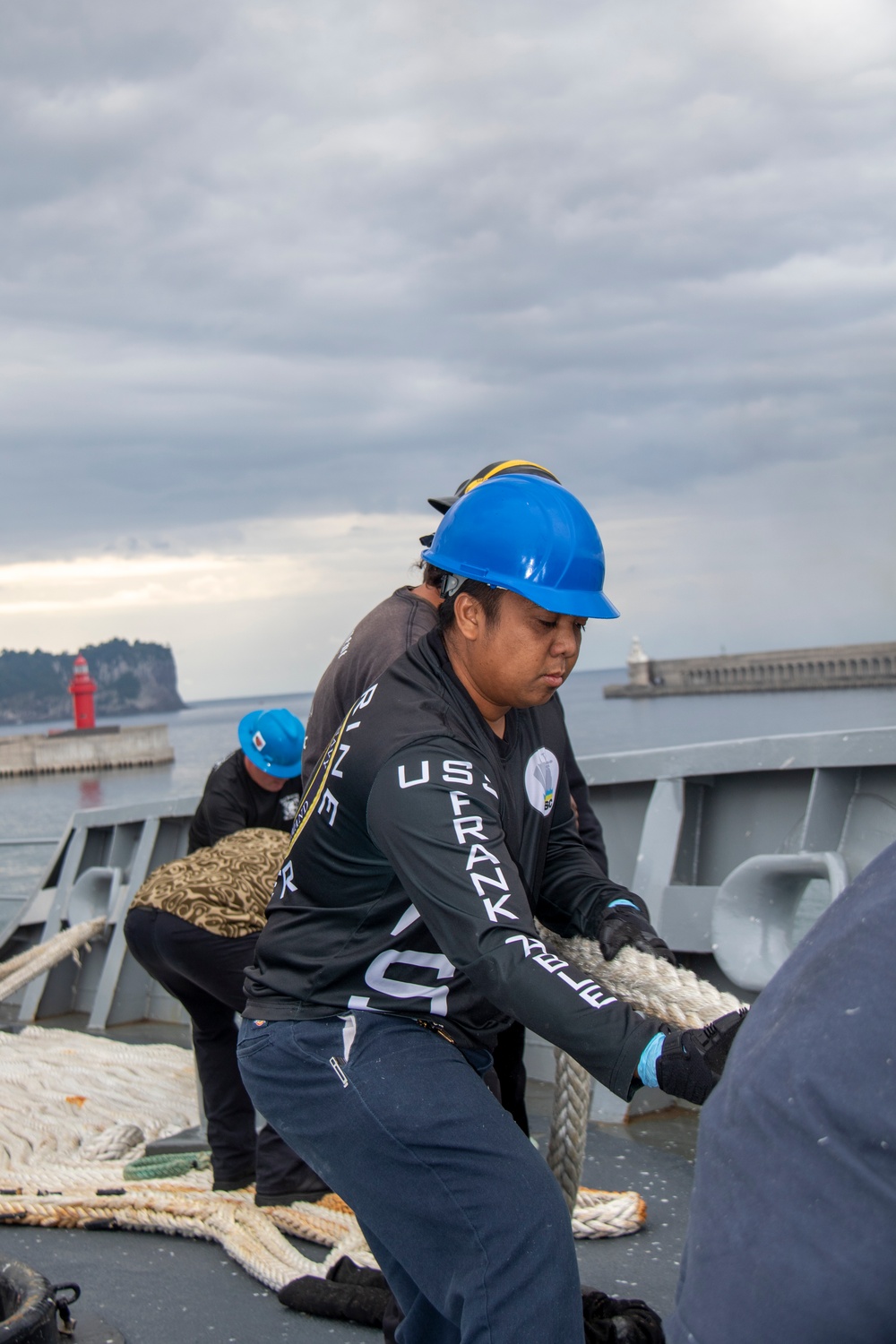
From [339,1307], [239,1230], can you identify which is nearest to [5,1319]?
[339,1307]

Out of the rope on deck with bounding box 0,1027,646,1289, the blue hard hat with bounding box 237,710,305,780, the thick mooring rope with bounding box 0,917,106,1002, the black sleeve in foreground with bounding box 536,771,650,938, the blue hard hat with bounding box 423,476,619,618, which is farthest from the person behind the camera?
the thick mooring rope with bounding box 0,917,106,1002

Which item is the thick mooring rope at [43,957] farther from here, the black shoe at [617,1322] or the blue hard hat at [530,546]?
the blue hard hat at [530,546]

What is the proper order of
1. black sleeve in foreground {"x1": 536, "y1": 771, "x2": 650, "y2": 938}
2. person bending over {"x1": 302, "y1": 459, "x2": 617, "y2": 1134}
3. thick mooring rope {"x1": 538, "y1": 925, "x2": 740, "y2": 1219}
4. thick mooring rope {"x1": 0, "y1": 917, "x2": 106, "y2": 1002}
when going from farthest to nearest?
1. thick mooring rope {"x1": 0, "y1": 917, "x2": 106, "y2": 1002}
2. person bending over {"x1": 302, "y1": 459, "x2": 617, "y2": 1134}
3. black sleeve in foreground {"x1": 536, "y1": 771, "x2": 650, "y2": 938}
4. thick mooring rope {"x1": 538, "y1": 925, "x2": 740, "y2": 1219}

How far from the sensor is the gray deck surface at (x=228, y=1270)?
3.12 m

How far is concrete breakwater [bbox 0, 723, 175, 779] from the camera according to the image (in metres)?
82.7

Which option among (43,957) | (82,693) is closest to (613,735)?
(82,693)

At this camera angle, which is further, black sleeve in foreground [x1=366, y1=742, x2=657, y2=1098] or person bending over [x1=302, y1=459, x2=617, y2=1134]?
person bending over [x1=302, y1=459, x2=617, y2=1134]

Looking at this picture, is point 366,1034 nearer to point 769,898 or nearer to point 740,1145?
point 740,1145

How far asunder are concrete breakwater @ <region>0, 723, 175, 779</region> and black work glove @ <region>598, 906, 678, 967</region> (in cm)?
8303

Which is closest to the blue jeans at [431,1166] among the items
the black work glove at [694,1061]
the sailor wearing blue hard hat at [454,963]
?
the sailor wearing blue hard hat at [454,963]

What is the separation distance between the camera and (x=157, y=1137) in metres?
4.83

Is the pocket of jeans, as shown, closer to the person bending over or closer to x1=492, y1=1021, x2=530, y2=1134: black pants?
the person bending over

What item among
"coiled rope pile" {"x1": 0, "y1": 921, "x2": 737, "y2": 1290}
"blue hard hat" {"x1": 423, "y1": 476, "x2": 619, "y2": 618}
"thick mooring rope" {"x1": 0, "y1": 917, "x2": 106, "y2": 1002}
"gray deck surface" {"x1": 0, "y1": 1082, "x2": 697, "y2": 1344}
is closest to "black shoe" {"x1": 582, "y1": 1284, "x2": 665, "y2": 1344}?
"coiled rope pile" {"x1": 0, "y1": 921, "x2": 737, "y2": 1290}

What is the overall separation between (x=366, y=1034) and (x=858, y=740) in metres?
2.94
